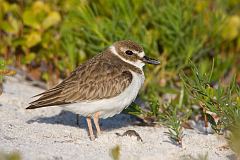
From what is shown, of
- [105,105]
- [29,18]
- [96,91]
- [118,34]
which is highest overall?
[29,18]

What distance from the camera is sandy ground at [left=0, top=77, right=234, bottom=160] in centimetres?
564

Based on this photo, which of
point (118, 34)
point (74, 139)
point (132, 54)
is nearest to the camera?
point (74, 139)

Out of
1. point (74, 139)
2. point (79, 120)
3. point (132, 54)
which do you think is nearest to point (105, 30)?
point (132, 54)

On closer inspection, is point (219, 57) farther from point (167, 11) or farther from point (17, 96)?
point (17, 96)

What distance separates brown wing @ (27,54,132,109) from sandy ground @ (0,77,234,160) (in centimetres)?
38

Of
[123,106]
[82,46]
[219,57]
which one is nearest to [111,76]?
[123,106]

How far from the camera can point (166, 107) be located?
295 inches

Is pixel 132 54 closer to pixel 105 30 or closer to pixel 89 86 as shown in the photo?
pixel 89 86

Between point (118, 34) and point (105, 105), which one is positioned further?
point (118, 34)

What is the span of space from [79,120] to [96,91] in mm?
1059

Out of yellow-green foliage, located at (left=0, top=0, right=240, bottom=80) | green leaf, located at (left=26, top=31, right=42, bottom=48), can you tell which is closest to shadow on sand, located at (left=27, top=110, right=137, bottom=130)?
yellow-green foliage, located at (left=0, top=0, right=240, bottom=80)

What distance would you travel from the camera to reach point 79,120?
755 centimetres

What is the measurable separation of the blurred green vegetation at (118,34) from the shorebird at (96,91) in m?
1.48

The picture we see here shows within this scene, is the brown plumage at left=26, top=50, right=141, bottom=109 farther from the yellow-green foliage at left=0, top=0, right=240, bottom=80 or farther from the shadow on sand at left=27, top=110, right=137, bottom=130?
the yellow-green foliage at left=0, top=0, right=240, bottom=80
